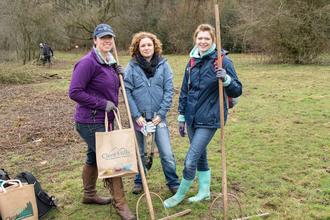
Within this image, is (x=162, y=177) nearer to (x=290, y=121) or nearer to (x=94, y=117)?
(x=94, y=117)

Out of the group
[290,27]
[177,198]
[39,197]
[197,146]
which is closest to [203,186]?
[177,198]

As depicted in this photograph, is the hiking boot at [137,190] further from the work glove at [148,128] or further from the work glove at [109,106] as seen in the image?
the work glove at [109,106]

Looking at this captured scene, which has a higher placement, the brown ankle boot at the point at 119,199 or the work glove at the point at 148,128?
the work glove at the point at 148,128

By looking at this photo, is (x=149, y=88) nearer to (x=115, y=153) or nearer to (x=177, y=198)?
(x=115, y=153)

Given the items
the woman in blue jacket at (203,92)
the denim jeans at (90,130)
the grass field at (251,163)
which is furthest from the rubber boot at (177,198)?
the denim jeans at (90,130)

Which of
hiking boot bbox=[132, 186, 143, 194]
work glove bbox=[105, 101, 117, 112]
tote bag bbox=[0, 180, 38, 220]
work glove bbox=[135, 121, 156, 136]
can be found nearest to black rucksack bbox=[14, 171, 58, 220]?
tote bag bbox=[0, 180, 38, 220]

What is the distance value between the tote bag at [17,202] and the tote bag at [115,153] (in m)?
0.73

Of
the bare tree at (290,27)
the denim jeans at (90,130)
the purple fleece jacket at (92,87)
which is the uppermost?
the bare tree at (290,27)

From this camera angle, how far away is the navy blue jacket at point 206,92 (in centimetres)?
308

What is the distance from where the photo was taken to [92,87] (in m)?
3.03

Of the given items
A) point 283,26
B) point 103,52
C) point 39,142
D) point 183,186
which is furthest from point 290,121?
point 283,26

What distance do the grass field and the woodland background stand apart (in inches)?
295

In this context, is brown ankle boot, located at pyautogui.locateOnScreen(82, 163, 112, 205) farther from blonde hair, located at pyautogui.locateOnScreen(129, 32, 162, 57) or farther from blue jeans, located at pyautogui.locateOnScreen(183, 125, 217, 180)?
blonde hair, located at pyautogui.locateOnScreen(129, 32, 162, 57)

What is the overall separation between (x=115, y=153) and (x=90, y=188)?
0.91 meters
